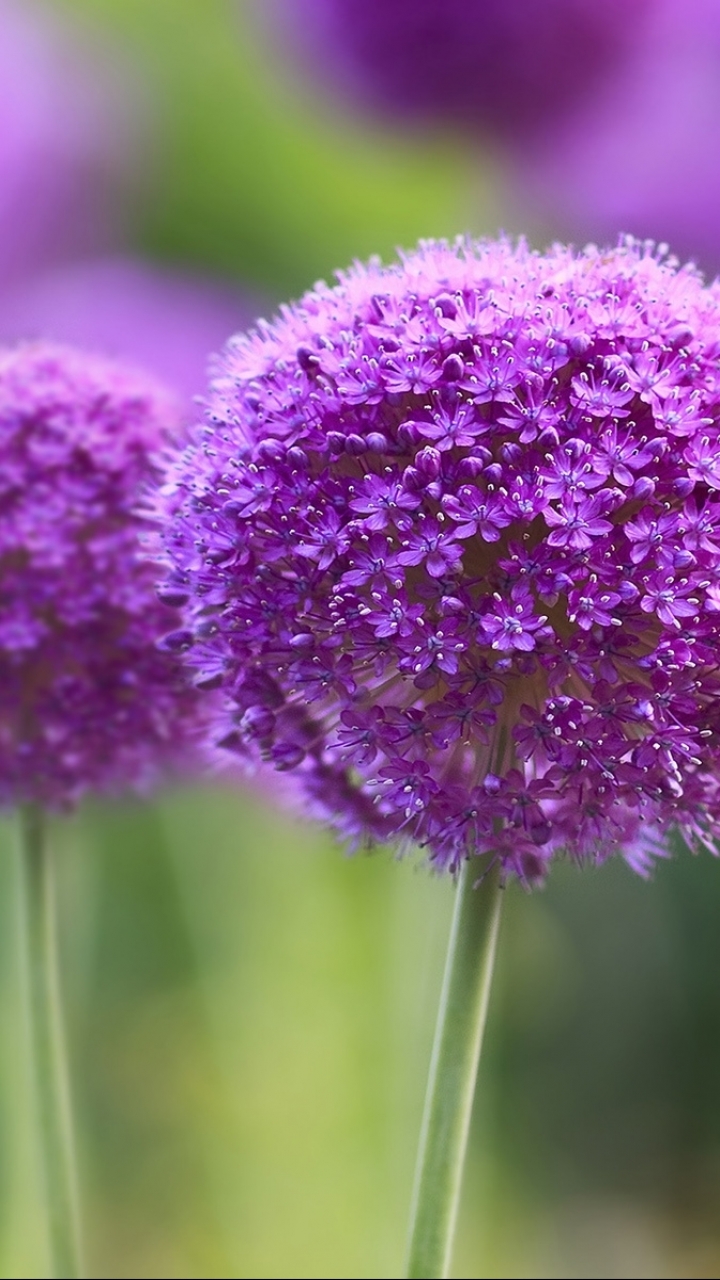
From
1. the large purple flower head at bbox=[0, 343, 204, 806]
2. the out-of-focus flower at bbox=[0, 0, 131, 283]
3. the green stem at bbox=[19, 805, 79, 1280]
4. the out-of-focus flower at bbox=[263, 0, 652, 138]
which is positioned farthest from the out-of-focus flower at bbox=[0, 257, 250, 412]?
the green stem at bbox=[19, 805, 79, 1280]

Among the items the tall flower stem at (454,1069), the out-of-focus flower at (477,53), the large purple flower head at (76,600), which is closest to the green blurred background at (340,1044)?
the out-of-focus flower at (477,53)

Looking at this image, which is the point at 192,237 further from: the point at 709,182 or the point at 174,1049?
the point at 174,1049

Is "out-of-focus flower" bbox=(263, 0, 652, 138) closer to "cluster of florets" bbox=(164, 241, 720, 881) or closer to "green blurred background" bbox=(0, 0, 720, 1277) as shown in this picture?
"green blurred background" bbox=(0, 0, 720, 1277)

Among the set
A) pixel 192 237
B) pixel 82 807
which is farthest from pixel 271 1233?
pixel 192 237

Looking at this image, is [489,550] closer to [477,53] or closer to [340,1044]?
[477,53]

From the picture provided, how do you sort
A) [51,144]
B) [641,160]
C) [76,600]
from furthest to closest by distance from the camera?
[51,144]
[641,160]
[76,600]

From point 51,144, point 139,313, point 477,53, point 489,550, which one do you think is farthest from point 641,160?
point 489,550
